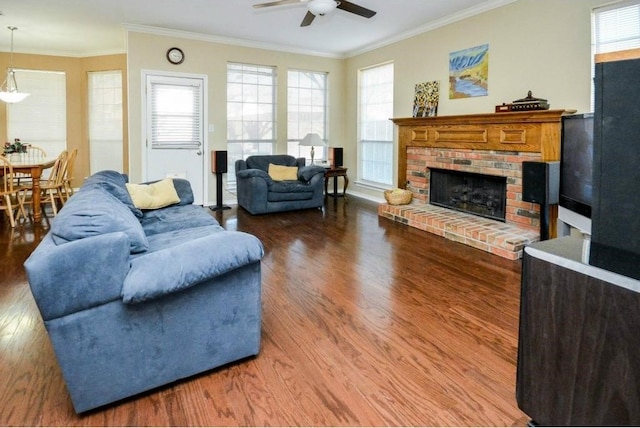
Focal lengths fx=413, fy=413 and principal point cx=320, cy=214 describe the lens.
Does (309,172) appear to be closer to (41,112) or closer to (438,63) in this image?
(438,63)

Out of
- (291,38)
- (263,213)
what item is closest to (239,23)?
(291,38)

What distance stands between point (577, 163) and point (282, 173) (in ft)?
13.6

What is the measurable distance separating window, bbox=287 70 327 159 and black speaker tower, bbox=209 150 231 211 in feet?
4.78

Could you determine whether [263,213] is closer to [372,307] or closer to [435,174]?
[435,174]

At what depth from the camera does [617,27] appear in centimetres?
368

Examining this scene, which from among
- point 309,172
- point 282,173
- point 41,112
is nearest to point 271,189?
point 282,173

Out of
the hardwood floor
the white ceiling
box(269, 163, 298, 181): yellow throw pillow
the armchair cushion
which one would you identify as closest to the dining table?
the hardwood floor

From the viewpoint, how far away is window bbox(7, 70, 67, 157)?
→ 23.9ft

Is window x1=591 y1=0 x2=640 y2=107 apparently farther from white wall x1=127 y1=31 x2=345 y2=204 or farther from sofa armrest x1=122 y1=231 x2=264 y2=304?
white wall x1=127 y1=31 x2=345 y2=204

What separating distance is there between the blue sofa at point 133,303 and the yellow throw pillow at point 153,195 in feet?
5.85

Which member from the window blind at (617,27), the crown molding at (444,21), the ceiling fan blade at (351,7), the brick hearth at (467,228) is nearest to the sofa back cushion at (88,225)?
the ceiling fan blade at (351,7)

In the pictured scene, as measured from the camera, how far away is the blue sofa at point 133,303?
1.55 metres

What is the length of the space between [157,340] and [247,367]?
46 cm

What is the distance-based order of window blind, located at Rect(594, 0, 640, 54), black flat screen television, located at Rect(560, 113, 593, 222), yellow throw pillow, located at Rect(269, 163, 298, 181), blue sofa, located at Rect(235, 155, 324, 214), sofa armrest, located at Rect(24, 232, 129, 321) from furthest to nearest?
yellow throw pillow, located at Rect(269, 163, 298, 181) < blue sofa, located at Rect(235, 155, 324, 214) < window blind, located at Rect(594, 0, 640, 54) < black flat screen television, located at Rect(560, 113, 593, 222) < sofa armrest, located at Rect(24, 232, 129, 321)
